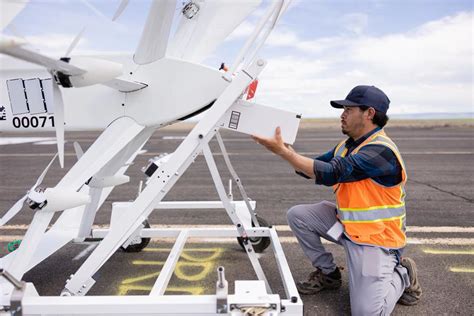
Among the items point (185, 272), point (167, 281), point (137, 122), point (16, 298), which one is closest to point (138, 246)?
point (185, 272)

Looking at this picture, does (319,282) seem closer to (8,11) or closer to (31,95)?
(31,95)

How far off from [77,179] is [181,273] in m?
1.54

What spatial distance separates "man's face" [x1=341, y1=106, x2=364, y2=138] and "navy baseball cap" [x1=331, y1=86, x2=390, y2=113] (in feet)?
0.21

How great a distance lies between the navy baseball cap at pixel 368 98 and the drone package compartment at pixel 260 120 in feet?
1.80

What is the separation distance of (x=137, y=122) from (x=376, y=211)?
193 cm

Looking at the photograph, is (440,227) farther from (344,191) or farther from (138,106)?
(138,106)

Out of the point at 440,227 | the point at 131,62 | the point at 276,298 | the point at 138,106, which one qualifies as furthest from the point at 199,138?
the point at 440,227

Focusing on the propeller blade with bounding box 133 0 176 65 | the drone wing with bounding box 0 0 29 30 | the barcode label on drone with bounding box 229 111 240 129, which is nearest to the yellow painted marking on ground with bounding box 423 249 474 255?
the barcode label on drone with bounding box 229 111 240 129

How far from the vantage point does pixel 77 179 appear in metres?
2.89

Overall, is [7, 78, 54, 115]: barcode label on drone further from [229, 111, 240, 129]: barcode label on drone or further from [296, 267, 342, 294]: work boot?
[296, 267, 342, 294]: work boot

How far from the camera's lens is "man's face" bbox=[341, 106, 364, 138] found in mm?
3166

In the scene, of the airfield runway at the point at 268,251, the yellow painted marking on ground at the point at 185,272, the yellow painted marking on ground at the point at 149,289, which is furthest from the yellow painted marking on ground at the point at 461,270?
the yellow painted marking on ground at the point at 149,289

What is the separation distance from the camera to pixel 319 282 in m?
3.48

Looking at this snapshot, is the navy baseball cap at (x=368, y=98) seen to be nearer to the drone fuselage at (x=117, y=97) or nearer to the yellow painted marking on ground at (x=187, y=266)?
the drone fuselage at (x=117, y=97)
